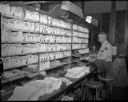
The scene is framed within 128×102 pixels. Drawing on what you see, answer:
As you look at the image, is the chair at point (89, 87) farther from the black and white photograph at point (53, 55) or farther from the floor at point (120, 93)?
the floor at point (120, 93)

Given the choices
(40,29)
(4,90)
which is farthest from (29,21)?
(4,90)

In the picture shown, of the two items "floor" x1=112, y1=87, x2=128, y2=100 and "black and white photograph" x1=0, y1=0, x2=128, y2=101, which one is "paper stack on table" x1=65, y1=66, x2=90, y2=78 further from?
"floor" x1=112, y1=87, x2=128, y2=100

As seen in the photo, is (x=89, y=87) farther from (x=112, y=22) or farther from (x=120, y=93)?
(x=112, y=22)

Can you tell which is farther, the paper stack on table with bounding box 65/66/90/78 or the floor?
the floor

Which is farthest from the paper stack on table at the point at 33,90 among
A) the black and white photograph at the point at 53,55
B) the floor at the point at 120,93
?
the floor at the point at 120,93

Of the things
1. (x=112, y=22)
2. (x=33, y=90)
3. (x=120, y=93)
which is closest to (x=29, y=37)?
(x=33, y=90)

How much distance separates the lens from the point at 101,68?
11.3 feet

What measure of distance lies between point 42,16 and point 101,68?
1924mm

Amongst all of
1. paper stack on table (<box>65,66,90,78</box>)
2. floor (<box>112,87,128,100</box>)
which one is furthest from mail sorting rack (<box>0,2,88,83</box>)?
floor (<box>112,87,128,100</box>)

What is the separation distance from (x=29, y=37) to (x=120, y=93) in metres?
3.59

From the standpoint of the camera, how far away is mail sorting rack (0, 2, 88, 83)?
2.17m

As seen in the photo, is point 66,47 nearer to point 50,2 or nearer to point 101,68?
point 101,68

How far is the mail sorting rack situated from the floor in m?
2.15

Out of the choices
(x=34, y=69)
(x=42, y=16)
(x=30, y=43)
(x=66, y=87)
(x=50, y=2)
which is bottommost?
(x=66, y=87)
